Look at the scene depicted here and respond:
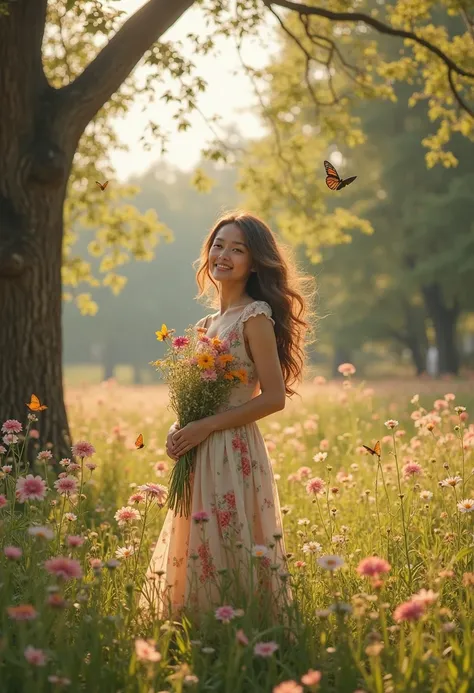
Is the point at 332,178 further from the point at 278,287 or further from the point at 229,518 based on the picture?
the point at 229,518

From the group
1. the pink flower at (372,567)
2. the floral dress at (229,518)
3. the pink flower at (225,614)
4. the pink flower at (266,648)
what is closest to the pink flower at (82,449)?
the floral dress at (229,518)

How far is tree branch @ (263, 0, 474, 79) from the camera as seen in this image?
718 cm

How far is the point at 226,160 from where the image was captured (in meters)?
8.73

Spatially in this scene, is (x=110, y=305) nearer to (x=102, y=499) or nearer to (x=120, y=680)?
(x=102, y=499)

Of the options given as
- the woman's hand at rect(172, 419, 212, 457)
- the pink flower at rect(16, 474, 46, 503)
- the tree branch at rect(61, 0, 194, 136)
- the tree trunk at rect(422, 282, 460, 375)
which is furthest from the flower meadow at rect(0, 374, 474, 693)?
the tree trunk at rect(422, 282, 460, 375)

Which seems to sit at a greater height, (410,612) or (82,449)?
(82,449)

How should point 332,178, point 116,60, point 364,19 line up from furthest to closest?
point 364,19 → point 116,60 → point 332,178

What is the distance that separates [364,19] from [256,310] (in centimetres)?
459

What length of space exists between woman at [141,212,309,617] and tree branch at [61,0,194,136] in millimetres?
2697

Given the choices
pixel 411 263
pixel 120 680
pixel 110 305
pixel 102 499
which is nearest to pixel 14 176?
pixel 102 499

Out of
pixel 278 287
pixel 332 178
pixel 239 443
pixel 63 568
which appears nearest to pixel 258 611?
pixel 239 443

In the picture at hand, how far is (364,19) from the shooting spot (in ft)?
24.7

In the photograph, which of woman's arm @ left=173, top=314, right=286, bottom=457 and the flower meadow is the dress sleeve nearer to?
woman's arm @ left=173, top=314, right=286, bottom=457

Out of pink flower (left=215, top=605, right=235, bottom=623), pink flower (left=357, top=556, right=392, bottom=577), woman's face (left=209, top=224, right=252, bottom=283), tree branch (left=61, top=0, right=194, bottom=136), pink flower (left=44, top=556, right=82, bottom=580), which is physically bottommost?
pink flower (left=215, top=605, right=235, bottom=623)
